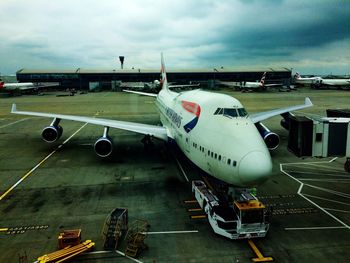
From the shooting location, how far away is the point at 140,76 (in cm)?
16650

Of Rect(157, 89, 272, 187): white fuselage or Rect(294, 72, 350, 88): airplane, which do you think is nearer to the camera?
Rect(157, 89, 272, 187): white fuselage

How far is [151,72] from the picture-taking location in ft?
544

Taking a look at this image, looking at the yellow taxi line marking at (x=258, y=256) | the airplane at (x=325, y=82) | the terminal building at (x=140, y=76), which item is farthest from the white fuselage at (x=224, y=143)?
the terminal building at (x=140, y=76)

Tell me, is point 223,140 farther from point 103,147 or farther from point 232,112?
point 103,147

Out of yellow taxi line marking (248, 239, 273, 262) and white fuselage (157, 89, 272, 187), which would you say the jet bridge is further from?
yellow taxi line marking (248, 239, 273, 262)

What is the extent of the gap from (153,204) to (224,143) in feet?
22.3

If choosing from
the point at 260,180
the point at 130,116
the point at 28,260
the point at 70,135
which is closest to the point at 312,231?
the point at 260,180

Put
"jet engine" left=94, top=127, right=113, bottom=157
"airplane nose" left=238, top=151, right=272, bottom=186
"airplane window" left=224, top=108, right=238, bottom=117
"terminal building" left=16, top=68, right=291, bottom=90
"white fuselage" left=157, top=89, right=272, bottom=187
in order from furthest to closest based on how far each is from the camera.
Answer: "terminal building" left=16, top=68, right=291, bottom=90 → "jet engine" left=94, top=127, right=113, bottom=157 → "airplane window" left=224, top=108, right=238, bottom=117 → "white fuselage" left=157, top=89, right=272, bottom=187 → "airplane nose" left=238, top=151, right=272, bottom=186

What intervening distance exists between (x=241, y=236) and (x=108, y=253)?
6.51m

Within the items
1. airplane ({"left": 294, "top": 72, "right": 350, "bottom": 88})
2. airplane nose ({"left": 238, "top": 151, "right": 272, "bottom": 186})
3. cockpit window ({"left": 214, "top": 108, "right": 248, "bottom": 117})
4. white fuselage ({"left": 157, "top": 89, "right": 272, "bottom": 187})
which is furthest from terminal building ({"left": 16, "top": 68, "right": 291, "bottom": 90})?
airplane nose ({"left": 238, "top": 151, "right": 272, "bottom": 186})

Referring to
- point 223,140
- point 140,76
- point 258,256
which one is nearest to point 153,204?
point 223,140

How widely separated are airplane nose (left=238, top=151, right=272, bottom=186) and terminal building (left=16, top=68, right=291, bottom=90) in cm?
14499

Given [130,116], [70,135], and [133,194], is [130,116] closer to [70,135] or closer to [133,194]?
[70,135]

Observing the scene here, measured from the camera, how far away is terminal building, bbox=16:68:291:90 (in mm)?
160500
